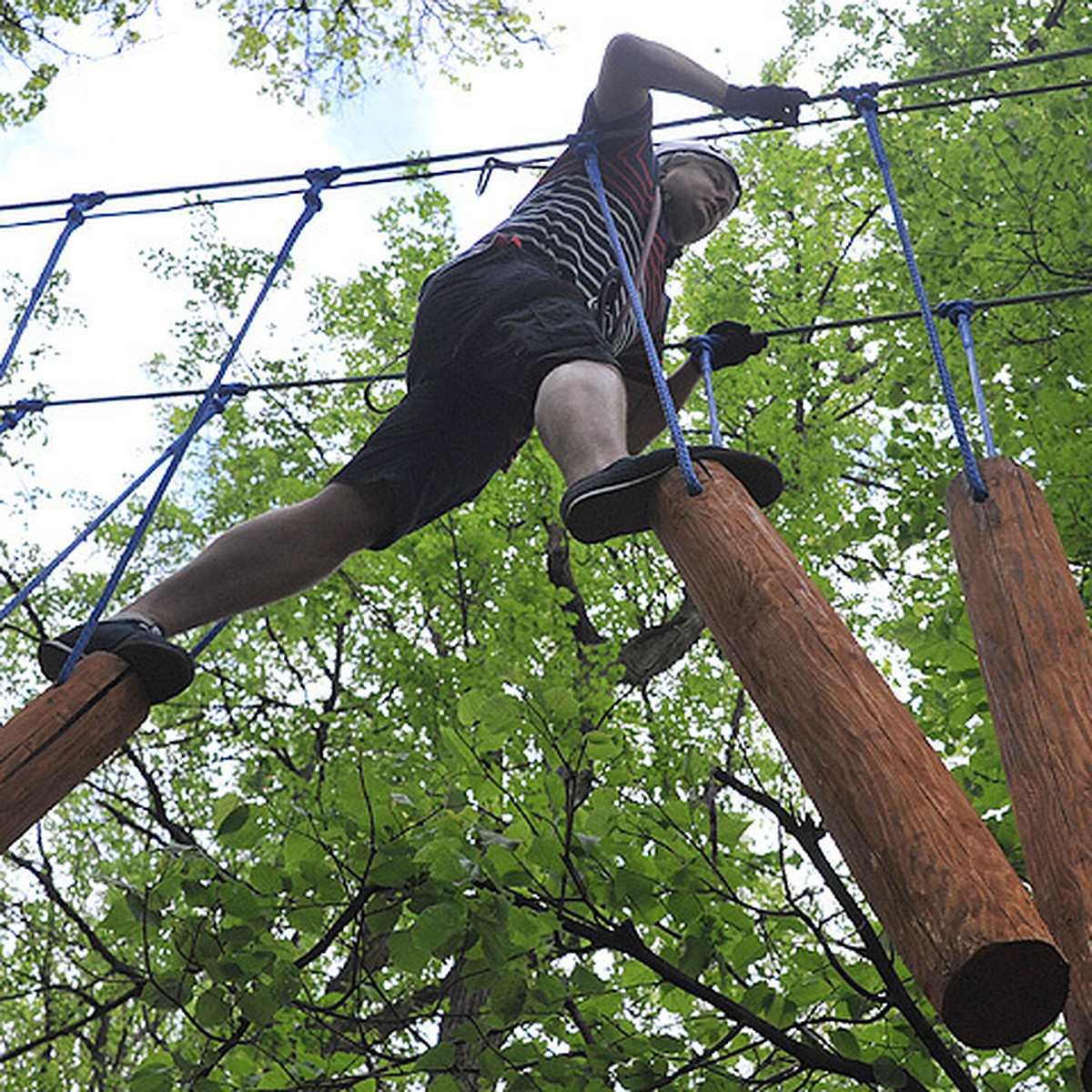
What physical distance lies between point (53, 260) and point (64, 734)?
155 cm

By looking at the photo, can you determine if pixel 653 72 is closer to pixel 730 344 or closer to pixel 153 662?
pixel 730 344

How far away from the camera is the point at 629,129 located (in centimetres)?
266

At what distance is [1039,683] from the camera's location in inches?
57.1

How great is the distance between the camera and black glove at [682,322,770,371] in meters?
2.47

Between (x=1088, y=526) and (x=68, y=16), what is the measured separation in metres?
5.78

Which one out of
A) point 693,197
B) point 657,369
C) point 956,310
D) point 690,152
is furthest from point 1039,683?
point 690,152

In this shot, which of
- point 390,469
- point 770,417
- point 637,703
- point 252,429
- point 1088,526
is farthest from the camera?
point 252,429

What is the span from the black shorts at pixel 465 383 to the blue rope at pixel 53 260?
84 cm

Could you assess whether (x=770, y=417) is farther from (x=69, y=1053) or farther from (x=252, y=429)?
(x=69, y=1053)

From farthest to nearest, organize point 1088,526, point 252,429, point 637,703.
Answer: point 252,429, point 637,703, point 1088,526

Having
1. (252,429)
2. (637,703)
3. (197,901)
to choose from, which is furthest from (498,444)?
(252,429)

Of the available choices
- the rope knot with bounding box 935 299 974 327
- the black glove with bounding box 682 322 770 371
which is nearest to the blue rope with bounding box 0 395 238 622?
the black glove with bounding box 682 322 770 371

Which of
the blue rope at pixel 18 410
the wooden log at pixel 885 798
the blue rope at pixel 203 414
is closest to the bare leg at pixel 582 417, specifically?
the wooden log at pixel 885 798

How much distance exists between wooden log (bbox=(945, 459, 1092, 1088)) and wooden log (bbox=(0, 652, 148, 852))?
4.20ft
